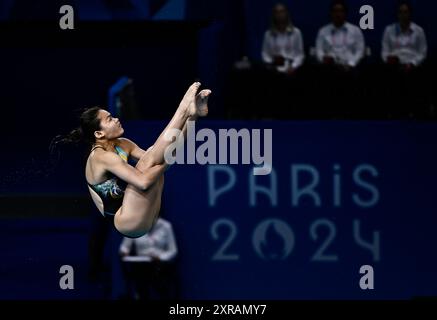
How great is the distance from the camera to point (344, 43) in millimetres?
9602

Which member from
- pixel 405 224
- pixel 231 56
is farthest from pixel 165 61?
pixel 405 224

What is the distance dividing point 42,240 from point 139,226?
2.83m

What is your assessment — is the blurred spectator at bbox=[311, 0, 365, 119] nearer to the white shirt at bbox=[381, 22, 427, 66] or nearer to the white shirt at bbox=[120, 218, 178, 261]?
the white shirt at bbox=[381, 22, 427, 66]

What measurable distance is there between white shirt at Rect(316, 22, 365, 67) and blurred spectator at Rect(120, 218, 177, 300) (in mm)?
2006

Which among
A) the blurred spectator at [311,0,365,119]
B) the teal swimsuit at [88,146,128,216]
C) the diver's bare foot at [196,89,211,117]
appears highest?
the blurred spectator at [311,0,365,119]

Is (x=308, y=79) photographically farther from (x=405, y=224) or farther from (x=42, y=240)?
(x=42, y=240)

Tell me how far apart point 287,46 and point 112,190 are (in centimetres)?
294

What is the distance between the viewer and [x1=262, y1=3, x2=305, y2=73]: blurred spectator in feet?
31.8

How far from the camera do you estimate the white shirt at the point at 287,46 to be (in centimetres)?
971

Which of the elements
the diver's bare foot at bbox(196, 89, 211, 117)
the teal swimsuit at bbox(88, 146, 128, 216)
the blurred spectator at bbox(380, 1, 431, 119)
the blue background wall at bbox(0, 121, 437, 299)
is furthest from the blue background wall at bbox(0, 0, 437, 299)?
the diver's bare foot at bbox(196, 89, 211, 117)

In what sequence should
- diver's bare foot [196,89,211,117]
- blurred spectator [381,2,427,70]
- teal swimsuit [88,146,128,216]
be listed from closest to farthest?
diver's bare foot [196,89,211,117] → teal swimsuit [88,146,128,216] → blurred spectator [381,2,427,70]

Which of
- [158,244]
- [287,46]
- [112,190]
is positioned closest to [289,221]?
[158,244]

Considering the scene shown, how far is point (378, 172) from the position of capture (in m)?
8.98

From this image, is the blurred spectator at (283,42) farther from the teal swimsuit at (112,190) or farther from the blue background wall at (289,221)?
the teal swimsuit at (112,190)
